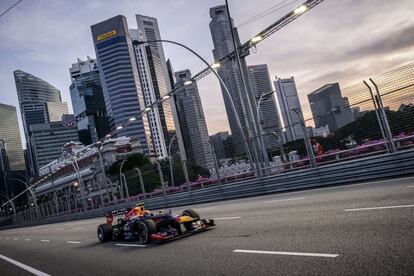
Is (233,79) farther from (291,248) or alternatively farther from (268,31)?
(291,248)

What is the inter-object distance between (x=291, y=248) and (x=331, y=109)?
9.56 metres

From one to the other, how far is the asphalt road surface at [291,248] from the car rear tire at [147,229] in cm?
26

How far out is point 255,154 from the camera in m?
19.5

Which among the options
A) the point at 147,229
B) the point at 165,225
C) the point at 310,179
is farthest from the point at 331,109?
the point at 147,229

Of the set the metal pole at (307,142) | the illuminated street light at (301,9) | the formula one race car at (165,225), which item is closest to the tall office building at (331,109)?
the metal pole at (307,142)

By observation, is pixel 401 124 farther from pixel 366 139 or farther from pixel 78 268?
pixel 78 268

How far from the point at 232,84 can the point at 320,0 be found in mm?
50122

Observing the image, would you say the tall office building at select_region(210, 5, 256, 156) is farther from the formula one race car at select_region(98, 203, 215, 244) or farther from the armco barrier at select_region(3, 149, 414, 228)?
the formula one race car at select_region(98, 203, 215, 244)

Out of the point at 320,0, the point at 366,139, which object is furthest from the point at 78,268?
the point at 320,0

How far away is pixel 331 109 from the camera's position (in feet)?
47.7

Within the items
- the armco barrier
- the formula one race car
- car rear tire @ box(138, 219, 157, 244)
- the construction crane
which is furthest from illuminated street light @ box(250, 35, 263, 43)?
car rear tire @ box(138, 219, 157, 244)

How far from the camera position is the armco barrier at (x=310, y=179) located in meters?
13.3

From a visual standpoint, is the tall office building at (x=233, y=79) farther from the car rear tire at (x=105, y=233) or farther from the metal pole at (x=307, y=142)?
the car rear tire at (x=105, y=233)

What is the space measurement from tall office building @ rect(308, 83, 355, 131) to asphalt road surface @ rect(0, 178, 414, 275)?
13.4 feet
